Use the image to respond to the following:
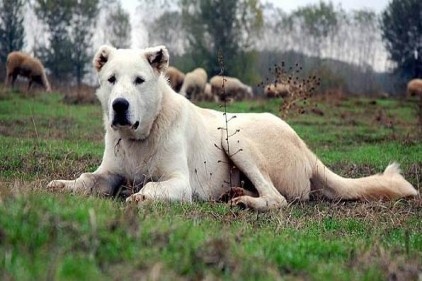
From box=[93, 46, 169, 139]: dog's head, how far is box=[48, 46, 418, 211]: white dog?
1cm

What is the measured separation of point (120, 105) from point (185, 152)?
42.2 inches

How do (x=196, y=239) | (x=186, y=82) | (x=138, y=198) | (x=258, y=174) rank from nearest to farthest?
1. (x=196, y=239)
2. (x=138, y=198)
3. (x=258, y=174)
4. (x=186, y=82)

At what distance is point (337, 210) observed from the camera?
6457 millimetres

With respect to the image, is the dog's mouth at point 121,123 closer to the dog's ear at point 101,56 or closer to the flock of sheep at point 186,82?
the dog's ear at point 101,56

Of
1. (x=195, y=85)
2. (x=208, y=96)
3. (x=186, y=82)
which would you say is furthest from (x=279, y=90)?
(x=208, y=96)

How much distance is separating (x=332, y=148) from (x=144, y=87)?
7.27 metres

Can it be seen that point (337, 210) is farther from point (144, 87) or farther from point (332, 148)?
point (332, 148)

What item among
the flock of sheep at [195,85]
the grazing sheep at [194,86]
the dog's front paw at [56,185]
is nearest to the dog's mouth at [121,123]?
the dog's front paw at [56,185]

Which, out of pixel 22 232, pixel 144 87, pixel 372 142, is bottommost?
pixel 372 142

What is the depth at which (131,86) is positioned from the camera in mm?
6164

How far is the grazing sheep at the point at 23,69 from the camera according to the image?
91.5 ft

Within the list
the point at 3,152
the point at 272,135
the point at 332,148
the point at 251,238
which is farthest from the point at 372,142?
the point at 251,238

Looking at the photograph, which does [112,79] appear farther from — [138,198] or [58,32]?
[58,32]

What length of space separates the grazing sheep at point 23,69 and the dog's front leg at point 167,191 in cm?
2357
